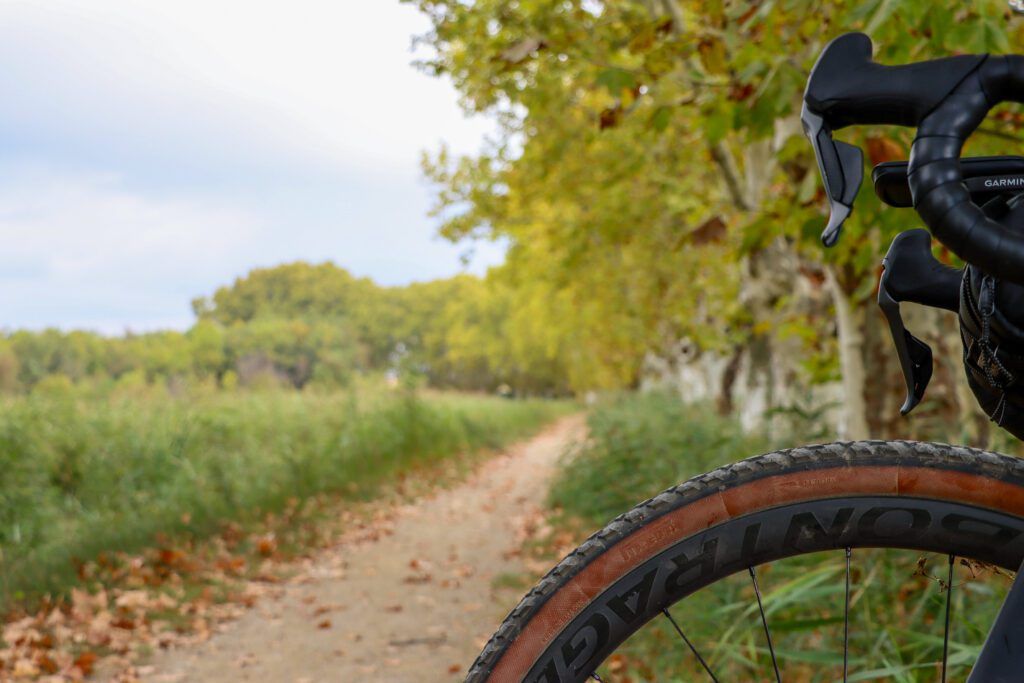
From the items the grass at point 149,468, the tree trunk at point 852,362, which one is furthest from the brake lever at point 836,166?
the grass at point 149,468

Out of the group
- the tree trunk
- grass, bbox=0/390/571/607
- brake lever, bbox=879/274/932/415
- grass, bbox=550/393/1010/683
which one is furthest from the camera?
grass, bbox=0/390/571/607

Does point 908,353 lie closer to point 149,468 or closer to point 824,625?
point 824,625

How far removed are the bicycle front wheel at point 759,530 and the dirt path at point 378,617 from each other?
3664 millimetres

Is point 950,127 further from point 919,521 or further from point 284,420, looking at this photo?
point 284,420

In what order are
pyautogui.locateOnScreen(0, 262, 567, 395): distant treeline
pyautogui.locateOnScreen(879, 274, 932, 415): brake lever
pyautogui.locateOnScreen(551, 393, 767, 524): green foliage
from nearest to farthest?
pyautogui.locateOnScreen(879, 274, 932, 415): brake lever < pyautogui.locateOnScreen(551, 393, 767, 524): green foliage < pyautogui.locateOnScreen(0, 262, 567, 395): distant treeline

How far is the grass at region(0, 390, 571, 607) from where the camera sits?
252 inches

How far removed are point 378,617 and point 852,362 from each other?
3497 mm

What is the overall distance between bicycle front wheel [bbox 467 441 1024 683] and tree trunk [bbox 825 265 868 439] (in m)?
4.14

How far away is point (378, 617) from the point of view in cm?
595

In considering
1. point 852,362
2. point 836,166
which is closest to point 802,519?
point 836,166

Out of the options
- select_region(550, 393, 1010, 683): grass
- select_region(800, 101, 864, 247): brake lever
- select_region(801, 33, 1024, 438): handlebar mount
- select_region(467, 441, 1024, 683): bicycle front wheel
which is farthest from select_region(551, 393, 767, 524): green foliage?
select_region(800, 101, 864, 247): brake lever

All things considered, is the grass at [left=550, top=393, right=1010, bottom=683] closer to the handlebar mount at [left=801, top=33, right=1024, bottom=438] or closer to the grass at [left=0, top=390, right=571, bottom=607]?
the handlebar mount at [left=801, top=33, right=1024, bottom=438]

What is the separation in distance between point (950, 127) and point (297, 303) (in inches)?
1111

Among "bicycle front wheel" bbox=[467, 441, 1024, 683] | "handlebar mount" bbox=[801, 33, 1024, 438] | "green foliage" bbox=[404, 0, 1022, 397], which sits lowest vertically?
"bicycle front wheel" bbox=[467, 441, 1024, 683]
